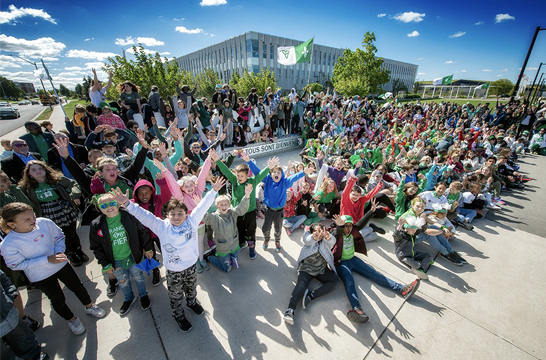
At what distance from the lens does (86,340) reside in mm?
2570

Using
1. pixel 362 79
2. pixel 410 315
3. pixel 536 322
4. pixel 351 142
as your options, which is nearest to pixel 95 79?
pixel 410 315

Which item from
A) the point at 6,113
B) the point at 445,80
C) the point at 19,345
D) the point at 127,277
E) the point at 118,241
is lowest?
the point at 19,345

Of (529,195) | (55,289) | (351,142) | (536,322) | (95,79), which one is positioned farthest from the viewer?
(351,142)

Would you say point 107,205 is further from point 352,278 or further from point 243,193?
point 352,278

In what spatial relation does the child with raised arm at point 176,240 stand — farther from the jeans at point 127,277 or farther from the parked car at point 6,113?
the parked car at point 6,113

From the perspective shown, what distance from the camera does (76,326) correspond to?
103 inches

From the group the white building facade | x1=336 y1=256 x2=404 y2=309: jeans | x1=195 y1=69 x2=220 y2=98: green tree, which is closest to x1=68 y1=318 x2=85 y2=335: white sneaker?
x1=336 y1=256 x2=404 y2=309: jeans

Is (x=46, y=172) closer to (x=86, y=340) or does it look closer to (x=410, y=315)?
(x=86, y=340)

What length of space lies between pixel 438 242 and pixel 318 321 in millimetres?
2866

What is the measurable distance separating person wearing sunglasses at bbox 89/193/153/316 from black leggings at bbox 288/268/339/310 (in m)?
2.00

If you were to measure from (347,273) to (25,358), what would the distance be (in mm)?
3908

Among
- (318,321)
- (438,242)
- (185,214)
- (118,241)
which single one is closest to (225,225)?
(185,214)

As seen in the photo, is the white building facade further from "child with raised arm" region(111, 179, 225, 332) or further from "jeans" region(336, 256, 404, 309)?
"child with raised arm" region(111, 179, 225, 332)

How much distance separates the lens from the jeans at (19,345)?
212cm
